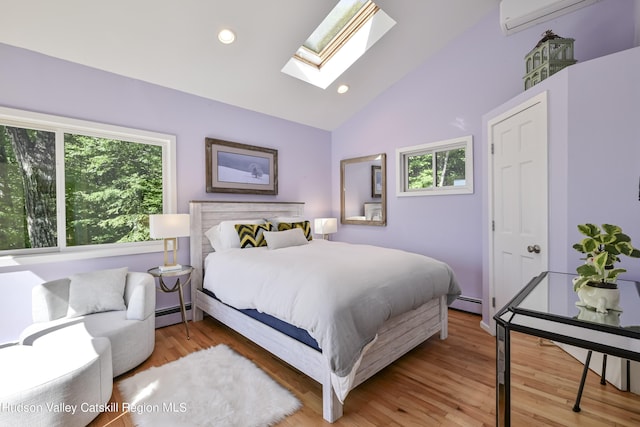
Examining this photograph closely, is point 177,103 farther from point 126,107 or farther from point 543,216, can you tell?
point 543,216

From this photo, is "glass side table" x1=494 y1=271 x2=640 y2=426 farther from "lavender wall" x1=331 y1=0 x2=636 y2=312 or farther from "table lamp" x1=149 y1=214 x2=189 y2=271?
"table lamp" x1=149 y1=214 x2=189 y2=271

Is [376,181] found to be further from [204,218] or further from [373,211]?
[204,218]

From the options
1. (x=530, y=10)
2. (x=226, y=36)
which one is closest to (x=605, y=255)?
(x=530, y=10)

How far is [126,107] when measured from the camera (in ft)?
9.14

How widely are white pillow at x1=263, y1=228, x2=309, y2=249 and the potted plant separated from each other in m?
2.37

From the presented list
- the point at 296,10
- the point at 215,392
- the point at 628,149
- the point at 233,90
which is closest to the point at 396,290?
the point at 215,392

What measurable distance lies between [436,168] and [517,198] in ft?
4.05

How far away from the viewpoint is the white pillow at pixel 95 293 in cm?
221

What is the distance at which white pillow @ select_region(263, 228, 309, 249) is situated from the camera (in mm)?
3002

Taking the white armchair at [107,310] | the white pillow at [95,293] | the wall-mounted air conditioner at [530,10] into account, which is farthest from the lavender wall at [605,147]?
the white pillow at [95,293]

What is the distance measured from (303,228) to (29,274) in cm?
256

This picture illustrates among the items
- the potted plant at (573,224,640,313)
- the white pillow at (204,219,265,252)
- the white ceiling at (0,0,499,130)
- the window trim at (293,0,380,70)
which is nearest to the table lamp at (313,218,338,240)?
the white pillow at (204,219,265,252)

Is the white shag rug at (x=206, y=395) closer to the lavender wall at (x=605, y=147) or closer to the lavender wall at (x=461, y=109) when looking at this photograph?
the lavender wall at (x=605, y=147)

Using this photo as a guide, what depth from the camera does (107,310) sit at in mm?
2291
